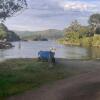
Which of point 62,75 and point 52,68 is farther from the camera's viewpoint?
point 52,68

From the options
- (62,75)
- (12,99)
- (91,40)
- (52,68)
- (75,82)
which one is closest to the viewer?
(12,99)

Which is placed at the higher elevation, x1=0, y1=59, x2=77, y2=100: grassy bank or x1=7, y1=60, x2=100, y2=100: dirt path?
x1=7, y1=60, x2=100, y2=100: dirt path

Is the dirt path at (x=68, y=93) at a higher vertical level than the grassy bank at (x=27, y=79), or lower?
higher

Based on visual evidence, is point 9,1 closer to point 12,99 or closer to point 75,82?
point 75,82

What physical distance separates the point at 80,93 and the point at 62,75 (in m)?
11.9

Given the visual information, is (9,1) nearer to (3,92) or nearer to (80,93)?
(3,92)

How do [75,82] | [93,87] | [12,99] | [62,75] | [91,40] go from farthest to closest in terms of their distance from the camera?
[91,40] → [62,75] → [75,82] → [93,87] → [12,99]

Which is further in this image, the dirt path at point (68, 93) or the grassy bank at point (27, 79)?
the grassy bank at point (27, 79)

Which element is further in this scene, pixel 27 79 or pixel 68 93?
pixel 27 79

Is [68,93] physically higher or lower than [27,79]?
higher

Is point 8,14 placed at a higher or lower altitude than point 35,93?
higher

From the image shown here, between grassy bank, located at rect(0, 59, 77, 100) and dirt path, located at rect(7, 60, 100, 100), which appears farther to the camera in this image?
grassy bank, located at rect(0, 59, 77, 100)

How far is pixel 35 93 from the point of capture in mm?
21812

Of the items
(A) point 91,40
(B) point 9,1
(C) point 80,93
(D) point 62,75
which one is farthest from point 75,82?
(A) point 91,40
